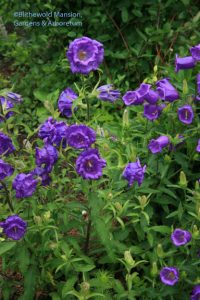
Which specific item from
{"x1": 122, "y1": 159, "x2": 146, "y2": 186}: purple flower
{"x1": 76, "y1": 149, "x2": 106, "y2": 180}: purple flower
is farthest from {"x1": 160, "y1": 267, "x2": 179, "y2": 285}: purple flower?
{"x1": 76, "y1": 149, "x2": 106, "y2": 180}: purple flower

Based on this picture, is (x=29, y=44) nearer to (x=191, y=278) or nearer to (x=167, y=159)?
(x=167, y=159)

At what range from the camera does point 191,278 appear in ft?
8.77

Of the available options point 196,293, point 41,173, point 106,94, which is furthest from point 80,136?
point 196,293

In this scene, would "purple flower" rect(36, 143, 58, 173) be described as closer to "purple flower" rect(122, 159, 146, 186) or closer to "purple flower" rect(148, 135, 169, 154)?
"purple flower" rect(122, 159, 146, 186)

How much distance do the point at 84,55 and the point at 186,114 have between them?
2.64 feet

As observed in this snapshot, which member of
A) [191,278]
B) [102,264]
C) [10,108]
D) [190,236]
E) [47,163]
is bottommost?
[102,264]

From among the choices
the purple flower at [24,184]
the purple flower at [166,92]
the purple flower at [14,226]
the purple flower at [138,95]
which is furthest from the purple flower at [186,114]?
the purple flower at [14,226]

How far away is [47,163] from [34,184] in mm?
123

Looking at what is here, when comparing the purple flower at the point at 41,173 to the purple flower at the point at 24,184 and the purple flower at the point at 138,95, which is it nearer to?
the purple flower at the point at 24,184

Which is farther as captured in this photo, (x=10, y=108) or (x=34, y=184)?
(x=10, y=108)

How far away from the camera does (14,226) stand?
2322 mm

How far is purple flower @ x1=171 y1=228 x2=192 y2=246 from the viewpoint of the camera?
250 centimetres

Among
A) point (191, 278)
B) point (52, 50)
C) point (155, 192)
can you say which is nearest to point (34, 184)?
point (155, 192)

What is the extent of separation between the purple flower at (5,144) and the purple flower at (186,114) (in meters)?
1.01
